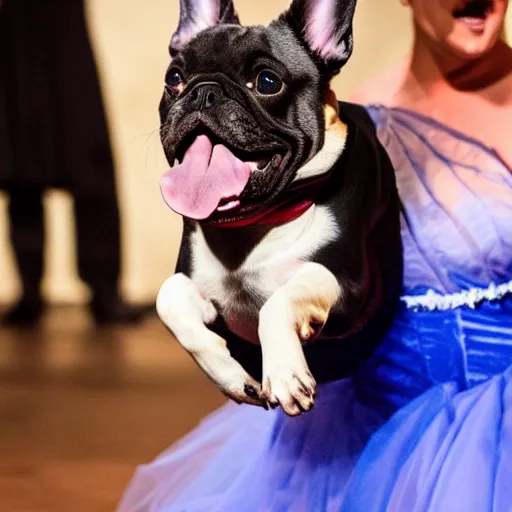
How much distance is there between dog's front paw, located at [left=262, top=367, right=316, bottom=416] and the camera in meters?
0.46

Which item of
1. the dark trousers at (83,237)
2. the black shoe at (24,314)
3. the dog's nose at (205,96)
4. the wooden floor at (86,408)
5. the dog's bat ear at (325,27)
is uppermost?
the dog's bat ear at (325,27)

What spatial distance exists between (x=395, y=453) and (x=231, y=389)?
0.20 meters

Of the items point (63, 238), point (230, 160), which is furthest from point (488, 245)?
point (63, 238)

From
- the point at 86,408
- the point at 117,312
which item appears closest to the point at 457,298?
the point at 86,408

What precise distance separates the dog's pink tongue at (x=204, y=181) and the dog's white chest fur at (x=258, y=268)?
0.22 feet

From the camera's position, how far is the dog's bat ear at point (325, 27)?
0.52 meters

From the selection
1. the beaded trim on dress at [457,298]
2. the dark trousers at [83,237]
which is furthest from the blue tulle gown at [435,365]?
the dark trousers at [83,237]

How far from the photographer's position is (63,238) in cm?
185

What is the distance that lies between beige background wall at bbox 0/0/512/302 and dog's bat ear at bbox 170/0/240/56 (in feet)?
2.92

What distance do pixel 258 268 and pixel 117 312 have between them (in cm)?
119

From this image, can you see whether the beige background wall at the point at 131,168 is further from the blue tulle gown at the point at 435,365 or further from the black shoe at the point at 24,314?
the blue tulle gown at the point at 435,365

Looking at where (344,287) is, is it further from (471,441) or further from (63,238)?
(63,238)

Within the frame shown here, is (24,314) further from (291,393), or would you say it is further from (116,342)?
(291,393)

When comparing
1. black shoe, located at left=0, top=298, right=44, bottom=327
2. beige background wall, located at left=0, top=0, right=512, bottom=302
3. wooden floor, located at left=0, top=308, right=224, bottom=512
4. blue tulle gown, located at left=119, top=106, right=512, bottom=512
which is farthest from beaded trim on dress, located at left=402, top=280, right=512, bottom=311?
black shoe, located at left=0, top=298, right=44, bottom=327
